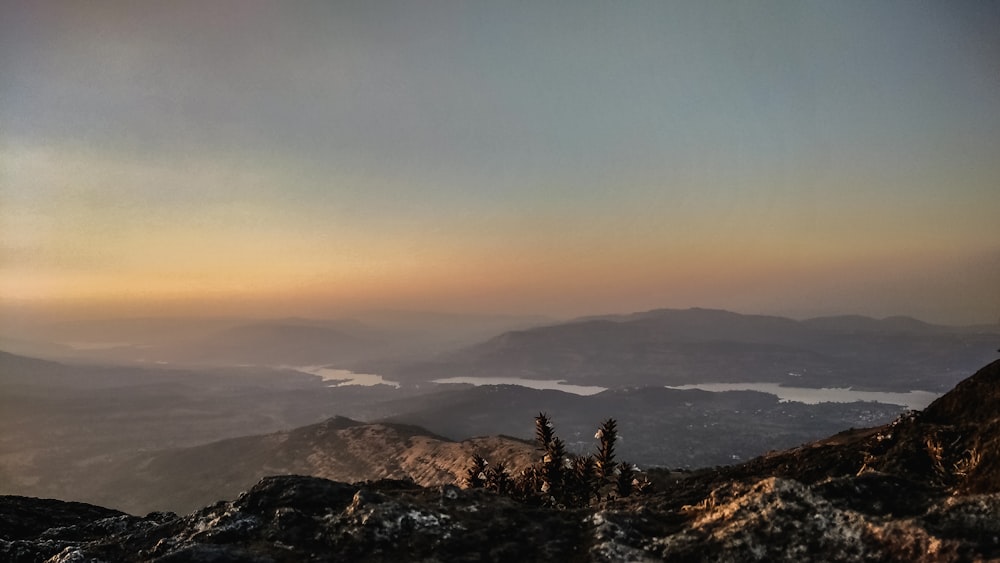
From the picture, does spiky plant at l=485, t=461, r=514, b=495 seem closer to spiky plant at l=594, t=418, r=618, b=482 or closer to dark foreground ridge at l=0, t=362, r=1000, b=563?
spiky plant at l=594, t=418, r=618, b=482

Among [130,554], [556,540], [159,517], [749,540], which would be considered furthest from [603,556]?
[159,517]

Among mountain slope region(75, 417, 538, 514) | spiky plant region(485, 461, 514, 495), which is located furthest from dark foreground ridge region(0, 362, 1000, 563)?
mountain slope region(75, 417, 538, 514)

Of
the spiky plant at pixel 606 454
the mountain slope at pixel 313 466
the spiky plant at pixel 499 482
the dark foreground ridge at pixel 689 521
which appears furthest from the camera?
the mountain slope at pixel 313 466

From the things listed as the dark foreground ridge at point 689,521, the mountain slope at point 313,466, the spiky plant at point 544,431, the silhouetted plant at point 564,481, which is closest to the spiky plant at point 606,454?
the silhouetted plant at point 564,481

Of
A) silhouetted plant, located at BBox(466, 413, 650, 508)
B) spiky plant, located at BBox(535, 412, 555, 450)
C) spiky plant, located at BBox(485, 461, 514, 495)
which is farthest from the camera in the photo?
spiky plant, located at BBox(535, 412, 555, 450)

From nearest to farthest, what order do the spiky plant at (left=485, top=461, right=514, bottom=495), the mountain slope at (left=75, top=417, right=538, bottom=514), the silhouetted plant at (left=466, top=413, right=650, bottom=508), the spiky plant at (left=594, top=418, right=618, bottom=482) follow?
the silhouetted plant at (left=466, top=413, right=650, bottom=508) < the spiky plant at (left=485, top=461, right=514, bottom=495) < the spiky plant at (left=594, top=418, right=618, bottom=482) < the mountain slope at (left=75, top=417, right=538, bottom=514)

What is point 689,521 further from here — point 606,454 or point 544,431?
point 544,431

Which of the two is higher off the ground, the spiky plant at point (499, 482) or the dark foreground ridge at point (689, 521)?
the dark foreground ridge at point (689, 521)

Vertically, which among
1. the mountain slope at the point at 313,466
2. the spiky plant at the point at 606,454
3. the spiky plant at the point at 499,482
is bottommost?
the mountain slope at the point at 313,466

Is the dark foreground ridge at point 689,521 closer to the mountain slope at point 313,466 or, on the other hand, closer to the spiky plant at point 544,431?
the spiky plant at point 544,431
